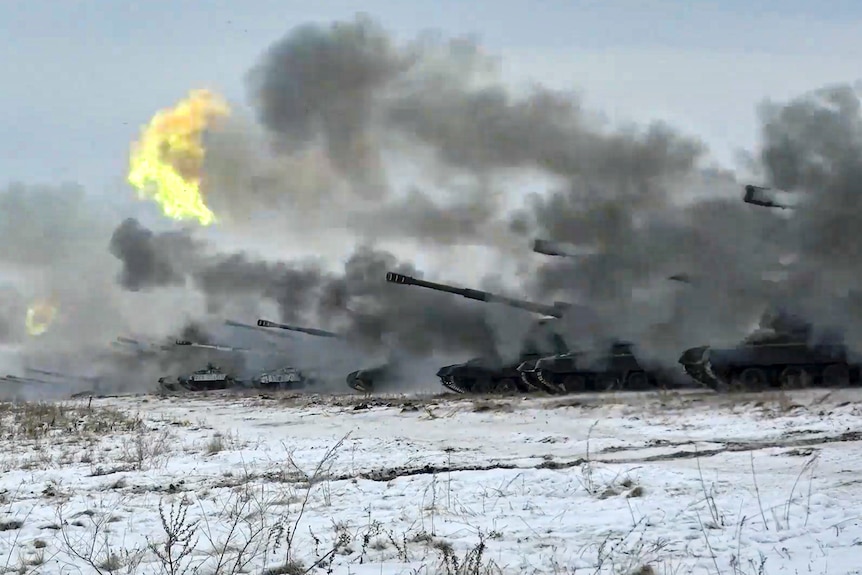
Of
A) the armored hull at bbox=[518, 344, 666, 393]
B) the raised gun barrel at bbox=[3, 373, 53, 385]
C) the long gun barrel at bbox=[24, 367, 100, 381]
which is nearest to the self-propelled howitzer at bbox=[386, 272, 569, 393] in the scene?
the armored hull at bbox=[518, 344, 666, 393]

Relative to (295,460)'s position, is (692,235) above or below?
above

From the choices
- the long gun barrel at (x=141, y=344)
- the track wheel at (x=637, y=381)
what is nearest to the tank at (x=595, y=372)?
the track wheel at (x=637, y=381)

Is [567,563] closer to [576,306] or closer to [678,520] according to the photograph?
[678,520]

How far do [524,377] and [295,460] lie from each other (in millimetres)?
20400

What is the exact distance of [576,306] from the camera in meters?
32.1

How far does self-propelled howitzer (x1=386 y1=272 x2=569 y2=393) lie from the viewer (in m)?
32.3

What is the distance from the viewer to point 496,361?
34281 mm

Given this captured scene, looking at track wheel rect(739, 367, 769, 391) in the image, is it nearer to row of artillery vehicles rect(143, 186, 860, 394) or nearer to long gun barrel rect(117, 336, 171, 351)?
row of artillery vehicles rect(143, 186, 860, 394)

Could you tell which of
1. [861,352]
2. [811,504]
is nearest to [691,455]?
[811,504]

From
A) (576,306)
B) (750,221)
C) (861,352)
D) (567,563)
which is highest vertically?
(750,221)

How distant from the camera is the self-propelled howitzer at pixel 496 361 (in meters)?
32.3

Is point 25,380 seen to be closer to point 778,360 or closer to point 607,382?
point 607,382

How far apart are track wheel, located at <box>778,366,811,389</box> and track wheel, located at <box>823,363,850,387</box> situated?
0.45 m

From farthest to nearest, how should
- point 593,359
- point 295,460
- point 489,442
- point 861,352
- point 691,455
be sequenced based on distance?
point 593,359 < point 861,352 < point 489,442 < point 295,460 < point 691,455
